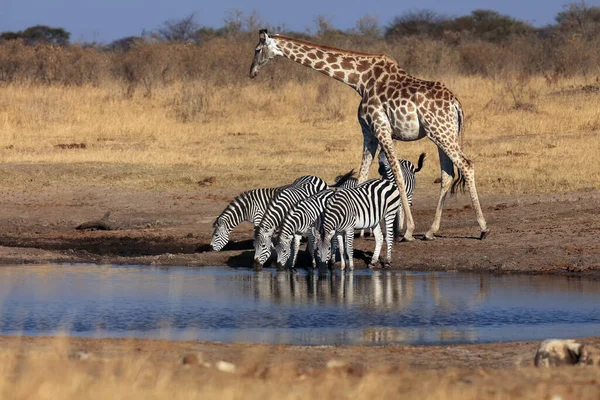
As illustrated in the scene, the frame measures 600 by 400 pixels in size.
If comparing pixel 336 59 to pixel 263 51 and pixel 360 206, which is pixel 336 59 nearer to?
pixel 263 51

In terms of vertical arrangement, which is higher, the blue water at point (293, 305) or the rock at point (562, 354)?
the rock at point (562, 354)

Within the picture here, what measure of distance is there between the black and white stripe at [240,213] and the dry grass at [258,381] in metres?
6.47

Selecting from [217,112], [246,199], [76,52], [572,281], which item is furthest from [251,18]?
[572,281]

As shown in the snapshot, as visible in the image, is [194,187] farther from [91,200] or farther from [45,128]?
[45,128]

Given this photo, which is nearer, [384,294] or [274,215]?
[384,294]

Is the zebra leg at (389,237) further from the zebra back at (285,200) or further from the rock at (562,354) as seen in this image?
the rock at (562,354)

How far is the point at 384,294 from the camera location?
10.7 meters

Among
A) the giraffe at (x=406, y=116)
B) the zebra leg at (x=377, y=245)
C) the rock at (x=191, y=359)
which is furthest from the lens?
the giraffe at (x=406, y=116)

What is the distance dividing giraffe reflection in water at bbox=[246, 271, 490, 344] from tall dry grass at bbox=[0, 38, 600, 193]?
5416mm

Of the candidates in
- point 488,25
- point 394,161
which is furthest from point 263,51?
point 488,25

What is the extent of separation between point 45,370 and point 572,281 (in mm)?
→ 6861

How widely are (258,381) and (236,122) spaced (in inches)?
697

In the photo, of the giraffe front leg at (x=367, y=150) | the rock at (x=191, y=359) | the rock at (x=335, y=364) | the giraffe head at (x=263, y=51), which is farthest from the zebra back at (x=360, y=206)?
the rock at (x=191, y=359)

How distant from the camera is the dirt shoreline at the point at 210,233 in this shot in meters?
12.6
